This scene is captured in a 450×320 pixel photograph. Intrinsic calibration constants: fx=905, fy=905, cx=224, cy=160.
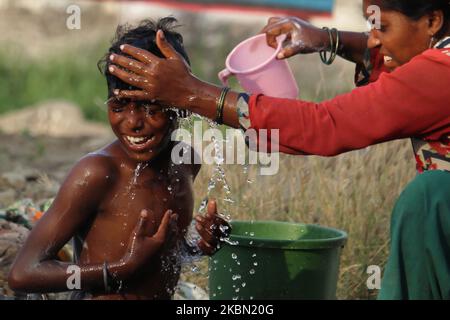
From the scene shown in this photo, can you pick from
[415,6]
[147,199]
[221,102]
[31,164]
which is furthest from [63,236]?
[31,164]

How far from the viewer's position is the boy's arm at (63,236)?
12.1 feet

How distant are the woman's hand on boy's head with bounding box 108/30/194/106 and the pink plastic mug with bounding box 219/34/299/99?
1.57ft

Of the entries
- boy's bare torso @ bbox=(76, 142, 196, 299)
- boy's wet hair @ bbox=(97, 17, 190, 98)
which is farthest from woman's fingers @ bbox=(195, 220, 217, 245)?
boy's wet hair @ bbox=(97, 17, 190, 98)

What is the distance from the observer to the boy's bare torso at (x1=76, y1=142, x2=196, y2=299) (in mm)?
3953

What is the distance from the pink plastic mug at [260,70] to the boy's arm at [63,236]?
70cm

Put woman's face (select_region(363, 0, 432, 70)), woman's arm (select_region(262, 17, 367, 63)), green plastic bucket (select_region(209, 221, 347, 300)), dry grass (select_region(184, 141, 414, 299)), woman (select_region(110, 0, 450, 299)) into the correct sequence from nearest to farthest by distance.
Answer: woman (select_region(110, 0, 450, 299))
woman's face (select_region(363, 0, 432, 70))
woman's arm (select_region(262, 17, 367, 63))
green plastic bucket (select_region(209, 221, 347, 300))
dry grass (select_region(184, 141, 414, 299))

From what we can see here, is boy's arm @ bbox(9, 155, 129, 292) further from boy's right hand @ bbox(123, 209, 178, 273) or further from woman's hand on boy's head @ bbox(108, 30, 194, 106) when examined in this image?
woman's hand on boy's head @ bbox(108, 30, 194, 106)

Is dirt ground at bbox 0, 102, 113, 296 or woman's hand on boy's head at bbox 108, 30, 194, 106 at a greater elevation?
woman's hand on boy's head at bbox 108, 30, 194, 106

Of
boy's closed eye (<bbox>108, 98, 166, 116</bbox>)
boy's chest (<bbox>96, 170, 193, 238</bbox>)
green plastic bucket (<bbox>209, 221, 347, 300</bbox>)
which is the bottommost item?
green plastic bucket (<bbox>209, 221, 347, 300</bbox>)

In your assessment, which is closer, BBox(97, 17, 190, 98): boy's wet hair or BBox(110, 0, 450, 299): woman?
BBox(110, 0, 450, 299): woman

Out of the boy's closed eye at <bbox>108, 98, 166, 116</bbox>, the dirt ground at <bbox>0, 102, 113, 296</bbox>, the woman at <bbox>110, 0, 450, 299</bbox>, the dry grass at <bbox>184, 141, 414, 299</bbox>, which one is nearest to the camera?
the woman at <bbox>110, 0, 450, 299</bbox>

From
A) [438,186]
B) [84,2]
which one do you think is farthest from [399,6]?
[84,2]

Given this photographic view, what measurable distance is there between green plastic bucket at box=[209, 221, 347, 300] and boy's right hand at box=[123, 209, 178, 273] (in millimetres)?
663
